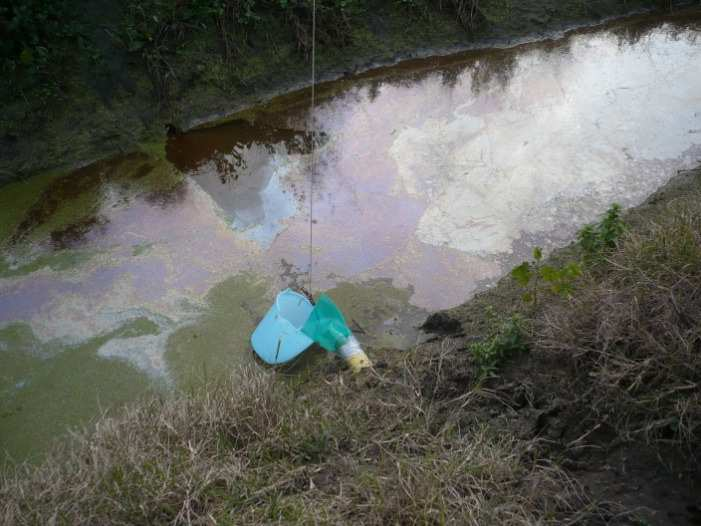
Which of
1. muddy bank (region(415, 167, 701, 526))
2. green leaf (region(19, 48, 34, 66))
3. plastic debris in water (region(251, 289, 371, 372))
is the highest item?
green leaf (region(19, 48, 34, 66))

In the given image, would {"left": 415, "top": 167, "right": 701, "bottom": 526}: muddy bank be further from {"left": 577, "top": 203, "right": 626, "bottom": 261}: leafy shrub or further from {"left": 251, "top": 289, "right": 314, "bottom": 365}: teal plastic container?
{"left": 251, "top": 289, "right": 314, "bottom": 365}: teal plastic container

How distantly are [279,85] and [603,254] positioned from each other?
335cm

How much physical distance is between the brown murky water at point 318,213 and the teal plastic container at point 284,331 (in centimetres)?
15

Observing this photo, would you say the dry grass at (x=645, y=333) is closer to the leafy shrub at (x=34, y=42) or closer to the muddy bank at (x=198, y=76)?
the muddy bank at (x=198, y=76)

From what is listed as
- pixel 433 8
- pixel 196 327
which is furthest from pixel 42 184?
pixel 433 8

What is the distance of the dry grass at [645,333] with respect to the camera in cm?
211

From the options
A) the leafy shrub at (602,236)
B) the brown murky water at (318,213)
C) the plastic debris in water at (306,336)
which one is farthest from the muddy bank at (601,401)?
the brown murky water at (318,213)

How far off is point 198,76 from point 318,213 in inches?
71.0

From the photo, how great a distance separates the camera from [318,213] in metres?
4.16

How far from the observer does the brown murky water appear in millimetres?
3306

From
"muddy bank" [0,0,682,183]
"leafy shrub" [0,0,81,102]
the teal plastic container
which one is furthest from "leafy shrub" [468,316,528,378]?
"leafy shrub" [0,0,81,102]

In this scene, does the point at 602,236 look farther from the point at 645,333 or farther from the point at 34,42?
the point at 34,42

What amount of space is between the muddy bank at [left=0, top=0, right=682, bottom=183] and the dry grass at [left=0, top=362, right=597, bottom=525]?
2764 millimetres

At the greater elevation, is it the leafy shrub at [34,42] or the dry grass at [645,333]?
the leafy shrub at [34,42]
